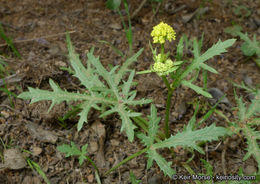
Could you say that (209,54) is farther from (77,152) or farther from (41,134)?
(41,134)

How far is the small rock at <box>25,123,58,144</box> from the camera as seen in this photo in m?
2.11

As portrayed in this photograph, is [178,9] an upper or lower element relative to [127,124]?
upper

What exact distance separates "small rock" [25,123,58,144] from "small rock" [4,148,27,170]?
0.21 m

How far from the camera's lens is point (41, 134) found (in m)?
2.13

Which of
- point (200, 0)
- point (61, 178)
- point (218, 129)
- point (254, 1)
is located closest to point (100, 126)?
point (61, 178)

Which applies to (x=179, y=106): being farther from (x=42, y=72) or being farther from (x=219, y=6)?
(x=219, y=6)

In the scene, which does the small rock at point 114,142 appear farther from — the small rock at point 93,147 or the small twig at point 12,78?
the small twig at point 12,78

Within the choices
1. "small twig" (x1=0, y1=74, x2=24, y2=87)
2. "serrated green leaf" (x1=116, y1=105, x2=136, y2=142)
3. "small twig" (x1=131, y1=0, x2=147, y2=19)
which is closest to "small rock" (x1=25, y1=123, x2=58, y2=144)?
"small twig" (x1=0, y1=74, x2=24, y2=87)

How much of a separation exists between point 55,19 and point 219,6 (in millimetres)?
2369

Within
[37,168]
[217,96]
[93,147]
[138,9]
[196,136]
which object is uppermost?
[138,9]

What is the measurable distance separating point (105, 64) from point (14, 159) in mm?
1393

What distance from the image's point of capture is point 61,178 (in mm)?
1968

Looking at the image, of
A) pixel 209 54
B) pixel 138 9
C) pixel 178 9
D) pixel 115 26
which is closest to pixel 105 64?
pixel 115 26

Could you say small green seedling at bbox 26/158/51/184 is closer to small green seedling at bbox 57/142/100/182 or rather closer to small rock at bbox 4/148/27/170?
small rock at bbox 4/148/27/170
